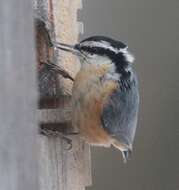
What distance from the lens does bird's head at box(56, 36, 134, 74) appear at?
111 inches

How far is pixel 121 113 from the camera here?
2.90 m

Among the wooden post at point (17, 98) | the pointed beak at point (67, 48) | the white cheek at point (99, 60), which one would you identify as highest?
the pointed beak at point (67, 48)

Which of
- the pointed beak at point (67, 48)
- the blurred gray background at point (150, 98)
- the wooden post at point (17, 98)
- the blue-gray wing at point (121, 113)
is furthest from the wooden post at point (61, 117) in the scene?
the blurred gray background at point (150, 98)

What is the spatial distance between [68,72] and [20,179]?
1.78 m

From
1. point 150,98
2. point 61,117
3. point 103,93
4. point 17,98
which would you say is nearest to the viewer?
point 17,98

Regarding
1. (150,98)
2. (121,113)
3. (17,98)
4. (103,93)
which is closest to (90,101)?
(103,93)

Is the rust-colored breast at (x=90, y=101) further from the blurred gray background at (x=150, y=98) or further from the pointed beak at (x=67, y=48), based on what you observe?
the blurred gray background at (x=150, y=98)

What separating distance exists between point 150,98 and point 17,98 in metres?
4.06

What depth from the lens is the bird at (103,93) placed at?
275 centimetres

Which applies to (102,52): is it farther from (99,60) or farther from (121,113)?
(121,113)

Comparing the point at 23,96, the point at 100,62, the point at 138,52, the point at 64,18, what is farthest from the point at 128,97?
the point at 138,52

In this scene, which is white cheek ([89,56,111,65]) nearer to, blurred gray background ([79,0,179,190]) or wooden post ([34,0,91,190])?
wooden post ([34,0,91,190])

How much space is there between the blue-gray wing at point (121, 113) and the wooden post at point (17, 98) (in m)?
1.74

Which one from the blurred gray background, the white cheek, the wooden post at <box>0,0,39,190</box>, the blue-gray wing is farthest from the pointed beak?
the blurred gray background
